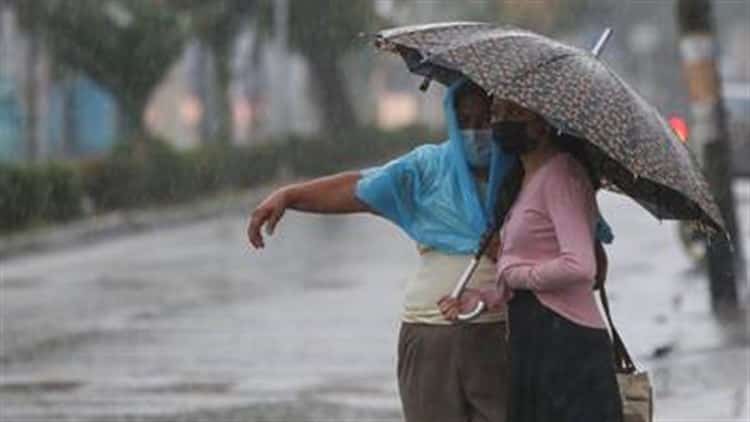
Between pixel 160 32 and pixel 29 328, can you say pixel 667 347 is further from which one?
pixel 160 32

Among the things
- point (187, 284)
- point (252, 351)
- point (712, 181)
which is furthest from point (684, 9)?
point (187, 284)

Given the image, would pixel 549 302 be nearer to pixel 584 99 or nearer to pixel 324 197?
pixel 584 99

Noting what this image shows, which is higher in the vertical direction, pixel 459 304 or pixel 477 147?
pixel 477 147

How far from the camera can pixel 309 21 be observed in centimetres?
4172

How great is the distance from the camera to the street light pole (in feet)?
45.2

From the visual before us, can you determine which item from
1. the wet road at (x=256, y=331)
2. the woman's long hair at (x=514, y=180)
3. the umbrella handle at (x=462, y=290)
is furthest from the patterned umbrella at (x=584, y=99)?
the wet road at (x=256, y=331)

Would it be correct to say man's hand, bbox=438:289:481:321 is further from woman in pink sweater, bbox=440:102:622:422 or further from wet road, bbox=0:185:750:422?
wet road, bbox=0:185:750:422

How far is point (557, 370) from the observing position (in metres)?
5.68

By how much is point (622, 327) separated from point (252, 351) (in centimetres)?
260

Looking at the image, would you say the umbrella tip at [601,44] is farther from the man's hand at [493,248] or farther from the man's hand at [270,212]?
the man's hand at [270,212]

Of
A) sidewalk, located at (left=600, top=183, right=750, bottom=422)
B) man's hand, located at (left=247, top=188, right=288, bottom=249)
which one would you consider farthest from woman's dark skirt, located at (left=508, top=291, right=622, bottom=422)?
sidewalk, located at (left=600, top=183, right=750, bottom=422)

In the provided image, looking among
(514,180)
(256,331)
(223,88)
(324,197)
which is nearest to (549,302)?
(514,180)

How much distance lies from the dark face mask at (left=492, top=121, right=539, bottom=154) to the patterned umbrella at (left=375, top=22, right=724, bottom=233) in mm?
84

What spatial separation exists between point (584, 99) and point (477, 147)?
1.41 ft
